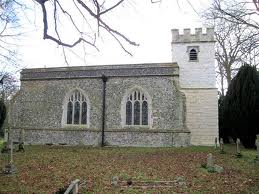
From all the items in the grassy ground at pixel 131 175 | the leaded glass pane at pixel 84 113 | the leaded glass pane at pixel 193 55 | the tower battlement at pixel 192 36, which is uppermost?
the tower battlement at pixel 192 36

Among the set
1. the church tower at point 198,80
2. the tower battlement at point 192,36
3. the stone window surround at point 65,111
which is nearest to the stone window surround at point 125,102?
the stone window surround at point 65,111

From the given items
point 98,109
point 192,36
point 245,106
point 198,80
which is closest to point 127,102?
point 98,109

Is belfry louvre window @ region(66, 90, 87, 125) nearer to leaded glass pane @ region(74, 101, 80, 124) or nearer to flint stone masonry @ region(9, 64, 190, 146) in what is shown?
leaded glass pane @ region(74, 101, 80, 124)

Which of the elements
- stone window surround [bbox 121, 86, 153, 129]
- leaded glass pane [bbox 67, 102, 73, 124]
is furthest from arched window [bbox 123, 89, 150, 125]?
leaded glass pane [bbox 67, 102, 73, 124]

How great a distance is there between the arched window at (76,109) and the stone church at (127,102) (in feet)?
0.21

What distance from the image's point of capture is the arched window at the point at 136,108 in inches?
834

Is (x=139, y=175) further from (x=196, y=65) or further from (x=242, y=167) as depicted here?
(x=196, y=65)

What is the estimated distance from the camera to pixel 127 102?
21500mm

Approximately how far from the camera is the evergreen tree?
19.5 meters

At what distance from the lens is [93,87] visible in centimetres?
2191

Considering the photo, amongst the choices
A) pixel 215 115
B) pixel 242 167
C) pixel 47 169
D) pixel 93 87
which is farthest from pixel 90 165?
pixel 215 115

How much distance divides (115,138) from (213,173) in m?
10.8

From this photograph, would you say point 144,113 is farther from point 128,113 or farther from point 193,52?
point 193,52

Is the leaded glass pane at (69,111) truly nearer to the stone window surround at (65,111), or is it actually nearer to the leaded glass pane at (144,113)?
the stone window surround at (65,111)
